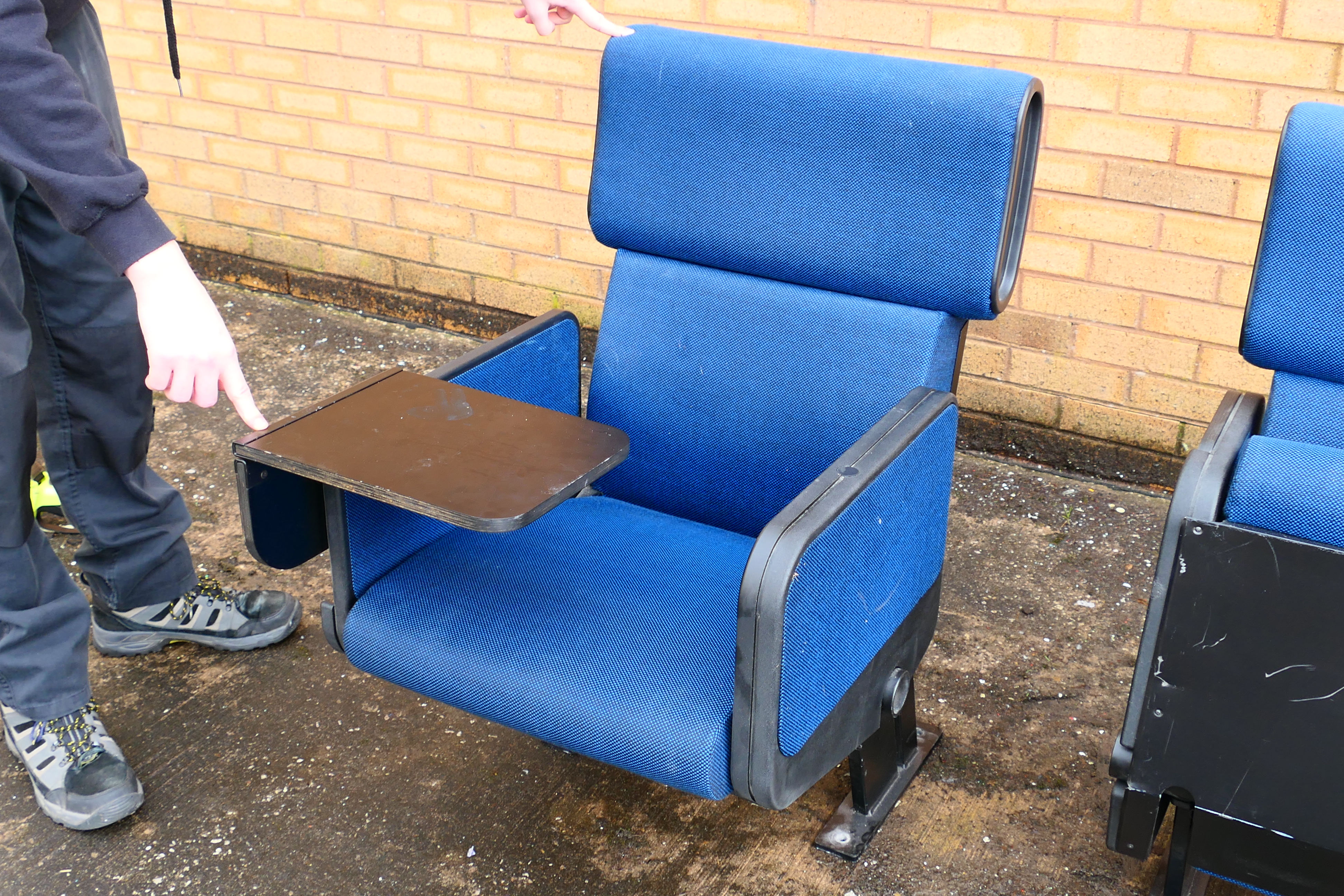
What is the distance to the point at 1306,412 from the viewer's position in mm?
1479

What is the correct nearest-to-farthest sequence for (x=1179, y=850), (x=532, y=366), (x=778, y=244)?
(x=1179, y=850)
(x=778, y=244)
(x=532, y=366)

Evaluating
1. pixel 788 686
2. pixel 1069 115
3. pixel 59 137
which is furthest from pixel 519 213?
pixel 788 686

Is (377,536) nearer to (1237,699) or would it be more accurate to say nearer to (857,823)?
(857,823)

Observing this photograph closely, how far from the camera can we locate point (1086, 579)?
2416 mm

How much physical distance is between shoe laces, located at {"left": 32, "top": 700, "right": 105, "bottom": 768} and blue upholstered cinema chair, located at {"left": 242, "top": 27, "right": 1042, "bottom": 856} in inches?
21.2

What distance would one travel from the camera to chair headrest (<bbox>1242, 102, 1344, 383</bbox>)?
1.37m

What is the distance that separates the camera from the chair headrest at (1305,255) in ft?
4.49

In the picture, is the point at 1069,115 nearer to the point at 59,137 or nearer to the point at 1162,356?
the point at 1162,356

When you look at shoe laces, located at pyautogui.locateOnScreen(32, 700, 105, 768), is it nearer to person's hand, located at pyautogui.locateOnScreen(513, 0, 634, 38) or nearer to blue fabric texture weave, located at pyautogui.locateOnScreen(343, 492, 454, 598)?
blue fabric texture weave, located at pyautogui.locateOnScreen(343, 492, 454, 598)

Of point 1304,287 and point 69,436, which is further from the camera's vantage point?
→ point 69,436

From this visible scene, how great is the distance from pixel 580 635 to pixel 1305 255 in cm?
95

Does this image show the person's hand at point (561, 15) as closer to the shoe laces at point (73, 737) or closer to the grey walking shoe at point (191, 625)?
the grey walking shoe at point (191, 625)

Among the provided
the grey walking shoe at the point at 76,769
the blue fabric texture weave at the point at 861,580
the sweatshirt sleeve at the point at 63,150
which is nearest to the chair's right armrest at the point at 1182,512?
the blue fabric texture weave at the point at 861,580

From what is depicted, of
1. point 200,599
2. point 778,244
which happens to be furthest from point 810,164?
point 200,599
